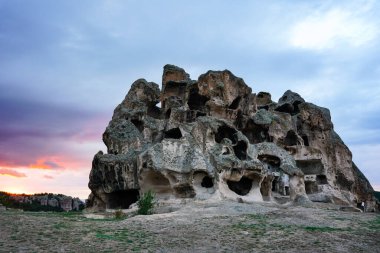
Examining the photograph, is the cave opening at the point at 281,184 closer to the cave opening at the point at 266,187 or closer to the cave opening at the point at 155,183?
the cave opening at the point at 266,187

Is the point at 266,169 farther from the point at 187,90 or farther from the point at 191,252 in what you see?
the point at 191,252

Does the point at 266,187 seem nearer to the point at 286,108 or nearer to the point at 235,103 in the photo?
the point at 235,103

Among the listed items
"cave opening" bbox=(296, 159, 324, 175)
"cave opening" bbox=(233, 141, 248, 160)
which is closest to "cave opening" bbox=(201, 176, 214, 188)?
"cave opening" bbox=(233, 141, 248, 160)

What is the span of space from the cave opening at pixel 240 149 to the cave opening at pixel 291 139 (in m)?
11.4

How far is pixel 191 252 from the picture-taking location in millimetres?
15445

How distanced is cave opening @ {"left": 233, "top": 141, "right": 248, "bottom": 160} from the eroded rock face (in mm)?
109

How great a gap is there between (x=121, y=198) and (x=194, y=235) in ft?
80.6

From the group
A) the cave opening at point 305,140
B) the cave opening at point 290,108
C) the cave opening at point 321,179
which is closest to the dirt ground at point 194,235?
the cave opening at point 321,179

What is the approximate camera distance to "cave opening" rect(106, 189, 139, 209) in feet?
132

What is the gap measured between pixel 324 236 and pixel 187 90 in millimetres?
31245

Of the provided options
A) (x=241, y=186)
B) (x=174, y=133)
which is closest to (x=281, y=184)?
(x=241, y=186)

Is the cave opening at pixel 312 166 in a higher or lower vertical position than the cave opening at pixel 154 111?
lower

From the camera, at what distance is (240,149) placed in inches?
1658

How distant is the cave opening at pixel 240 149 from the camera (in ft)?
137
